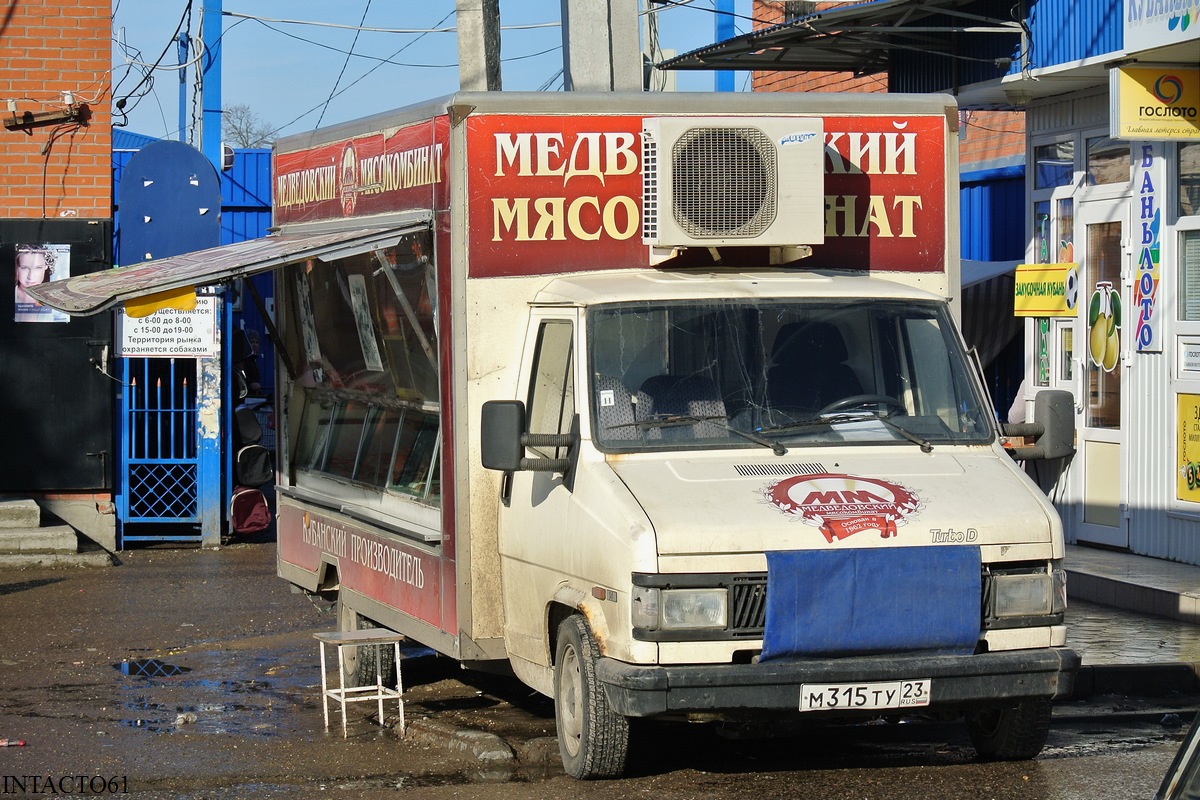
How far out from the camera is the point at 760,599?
6.23 meters

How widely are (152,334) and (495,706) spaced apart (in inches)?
305

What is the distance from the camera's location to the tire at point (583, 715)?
21.3ft

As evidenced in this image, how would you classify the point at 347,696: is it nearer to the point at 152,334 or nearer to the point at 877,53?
the point at 152,334

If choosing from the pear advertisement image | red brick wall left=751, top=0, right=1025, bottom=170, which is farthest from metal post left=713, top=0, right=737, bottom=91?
the pear advertisement image

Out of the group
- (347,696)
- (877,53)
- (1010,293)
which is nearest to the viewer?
(347,696)

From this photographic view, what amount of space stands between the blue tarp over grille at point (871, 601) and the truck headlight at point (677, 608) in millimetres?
210

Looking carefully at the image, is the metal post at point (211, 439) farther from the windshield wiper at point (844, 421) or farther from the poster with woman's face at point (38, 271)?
the windshield wiper at point (844, 421)

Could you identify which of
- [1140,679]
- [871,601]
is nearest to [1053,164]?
[1140,679]

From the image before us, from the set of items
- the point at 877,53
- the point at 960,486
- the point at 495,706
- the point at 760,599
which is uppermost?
the point at 877,53

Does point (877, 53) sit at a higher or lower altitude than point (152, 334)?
higher

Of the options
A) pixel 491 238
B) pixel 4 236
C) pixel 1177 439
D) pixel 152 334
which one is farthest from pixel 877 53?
pixel 491 238

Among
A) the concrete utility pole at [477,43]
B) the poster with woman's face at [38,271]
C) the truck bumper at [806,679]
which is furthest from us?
the poster with woman's face at [38,271]

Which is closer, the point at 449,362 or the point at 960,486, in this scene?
the point at 960,486

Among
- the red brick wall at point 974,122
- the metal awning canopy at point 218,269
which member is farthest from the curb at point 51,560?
the red brick wall at point 974,122
